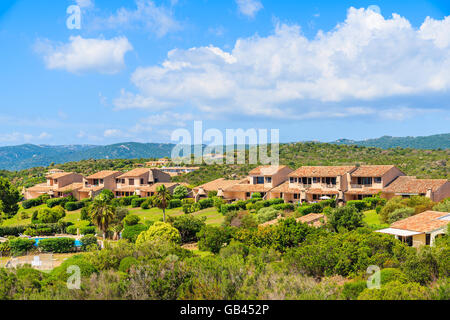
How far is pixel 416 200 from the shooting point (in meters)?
36.0

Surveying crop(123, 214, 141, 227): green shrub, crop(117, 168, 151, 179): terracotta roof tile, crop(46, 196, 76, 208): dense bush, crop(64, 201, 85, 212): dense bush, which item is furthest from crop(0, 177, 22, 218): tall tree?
crop(123, 214, 141, 227): green shrub

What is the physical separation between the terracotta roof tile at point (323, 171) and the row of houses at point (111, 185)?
23.0 meters

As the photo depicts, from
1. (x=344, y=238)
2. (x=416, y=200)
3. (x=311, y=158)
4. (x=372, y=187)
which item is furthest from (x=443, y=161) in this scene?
(x=344, y=238)

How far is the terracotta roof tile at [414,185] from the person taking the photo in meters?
40.5

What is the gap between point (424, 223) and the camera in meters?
27.6

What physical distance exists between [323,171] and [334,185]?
2699mm

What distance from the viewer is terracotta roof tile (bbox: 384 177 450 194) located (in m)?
40.5

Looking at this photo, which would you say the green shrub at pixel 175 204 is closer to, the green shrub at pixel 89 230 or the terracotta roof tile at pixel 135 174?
the green shrub at pixel 89 230

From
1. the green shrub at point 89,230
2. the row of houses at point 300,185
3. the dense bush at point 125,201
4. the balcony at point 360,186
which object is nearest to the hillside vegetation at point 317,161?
the row of houses at point 300,185

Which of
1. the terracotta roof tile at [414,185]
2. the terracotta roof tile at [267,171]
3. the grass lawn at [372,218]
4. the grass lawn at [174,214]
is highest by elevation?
the terracotta roof tile at [267,171]

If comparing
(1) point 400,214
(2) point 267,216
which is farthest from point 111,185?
(1) point 400,214

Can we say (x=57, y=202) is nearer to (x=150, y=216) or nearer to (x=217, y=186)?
(x=150, y=216)

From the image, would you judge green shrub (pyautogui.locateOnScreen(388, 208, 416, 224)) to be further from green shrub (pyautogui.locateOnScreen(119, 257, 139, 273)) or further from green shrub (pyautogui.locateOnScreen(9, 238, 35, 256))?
green shrub (pyautogui.locateOnScreen(9, 238, 35, 256))
